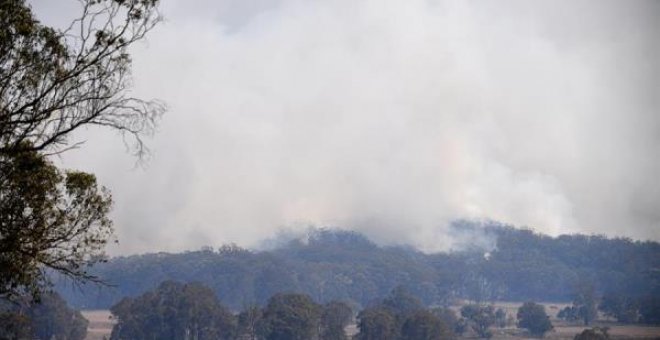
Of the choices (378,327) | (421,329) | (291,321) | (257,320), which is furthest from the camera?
(257,320)

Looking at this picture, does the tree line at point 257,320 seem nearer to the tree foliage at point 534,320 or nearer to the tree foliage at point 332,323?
the tree foliage at point 332,323

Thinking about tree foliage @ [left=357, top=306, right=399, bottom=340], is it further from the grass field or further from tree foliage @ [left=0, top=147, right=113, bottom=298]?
tree foliage @ [left=0, top=147, right=113, bottom=298]

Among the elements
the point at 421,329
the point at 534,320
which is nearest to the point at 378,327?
the point at 421,329

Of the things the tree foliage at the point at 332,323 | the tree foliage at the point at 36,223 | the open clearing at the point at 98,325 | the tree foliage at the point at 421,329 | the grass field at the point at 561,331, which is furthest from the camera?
the open clearing at the point at 98,325

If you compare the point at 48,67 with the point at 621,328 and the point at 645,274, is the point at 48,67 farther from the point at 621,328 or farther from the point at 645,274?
the point at 645,274

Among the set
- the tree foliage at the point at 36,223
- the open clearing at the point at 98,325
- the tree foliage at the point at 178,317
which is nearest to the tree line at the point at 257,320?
the tree foliage at the point at 178,317

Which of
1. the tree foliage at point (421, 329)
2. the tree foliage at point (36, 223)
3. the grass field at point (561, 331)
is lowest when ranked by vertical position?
the tree foliage at point (36, 223)

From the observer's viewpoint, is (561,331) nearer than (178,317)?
No

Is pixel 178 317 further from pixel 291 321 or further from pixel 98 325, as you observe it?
pixel 98 325

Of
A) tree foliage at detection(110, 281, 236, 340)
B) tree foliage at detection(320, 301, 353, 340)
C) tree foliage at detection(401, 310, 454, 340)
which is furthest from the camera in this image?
tree foliage at detection(320, 301, 353, 340)

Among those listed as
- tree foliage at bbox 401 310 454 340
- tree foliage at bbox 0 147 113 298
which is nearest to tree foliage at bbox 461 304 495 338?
tree foliage at bbox 401 310 454 340

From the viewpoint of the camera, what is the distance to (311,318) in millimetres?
93062

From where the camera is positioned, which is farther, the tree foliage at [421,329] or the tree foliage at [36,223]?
the tree foliage at [421,329]

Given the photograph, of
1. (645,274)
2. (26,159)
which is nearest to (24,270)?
(26,159)
